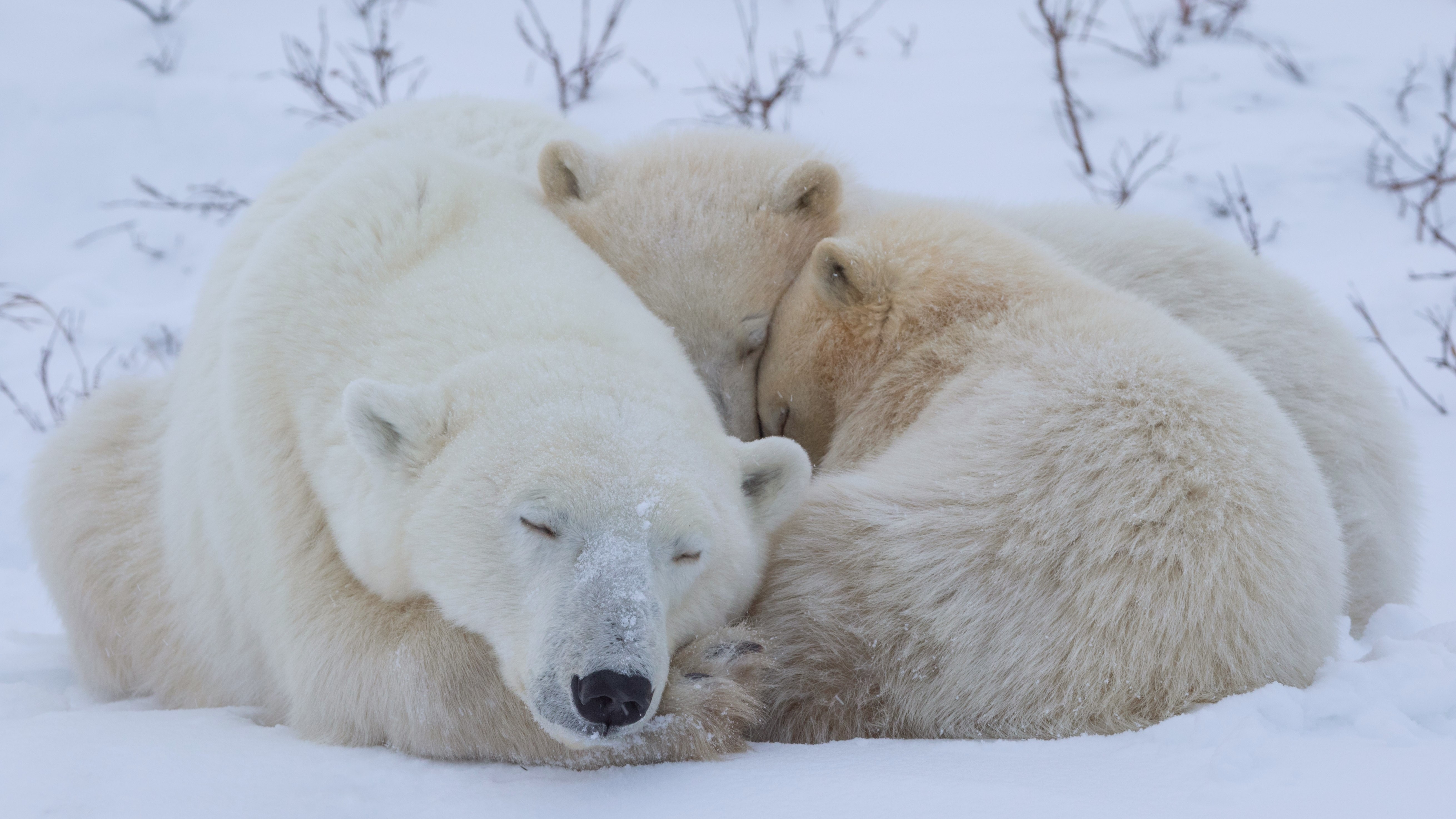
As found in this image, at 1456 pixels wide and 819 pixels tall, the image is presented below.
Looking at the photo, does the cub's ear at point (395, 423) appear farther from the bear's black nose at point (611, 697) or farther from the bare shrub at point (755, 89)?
the bare shrub at point (755, 89)

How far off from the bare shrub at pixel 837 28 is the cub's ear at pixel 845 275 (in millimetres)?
5109

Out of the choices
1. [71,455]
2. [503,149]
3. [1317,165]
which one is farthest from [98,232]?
[1317,165]

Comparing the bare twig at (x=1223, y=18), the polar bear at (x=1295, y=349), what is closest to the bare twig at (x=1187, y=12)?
the bare twig at (x=1223, y=18)

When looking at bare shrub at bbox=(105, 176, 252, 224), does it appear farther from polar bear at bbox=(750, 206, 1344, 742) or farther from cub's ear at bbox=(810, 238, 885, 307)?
polar bear at bbox=(750, 206, 1344, 742)

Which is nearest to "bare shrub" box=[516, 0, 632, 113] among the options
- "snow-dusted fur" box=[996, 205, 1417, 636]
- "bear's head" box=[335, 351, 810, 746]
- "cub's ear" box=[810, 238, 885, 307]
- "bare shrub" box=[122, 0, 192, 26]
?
"bare shrub" box=[122, 0, 192, 26]

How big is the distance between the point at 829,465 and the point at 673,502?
1258mm

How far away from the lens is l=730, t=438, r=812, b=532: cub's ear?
2.51m

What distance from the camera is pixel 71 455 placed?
358 centimetres

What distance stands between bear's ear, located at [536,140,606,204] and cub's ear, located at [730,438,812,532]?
1403mm

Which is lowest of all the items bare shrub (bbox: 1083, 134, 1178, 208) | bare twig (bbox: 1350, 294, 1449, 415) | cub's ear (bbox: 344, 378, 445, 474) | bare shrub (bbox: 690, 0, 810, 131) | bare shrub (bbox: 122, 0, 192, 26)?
bare twig (bbox: 1350, 294, 1449, 415)

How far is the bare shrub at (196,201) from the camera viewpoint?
6.41m

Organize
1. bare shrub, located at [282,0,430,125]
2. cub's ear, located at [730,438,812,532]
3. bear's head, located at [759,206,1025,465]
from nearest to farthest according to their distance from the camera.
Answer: cub's ear, located at [730,438,812,532], bear's head, located at [759,206,1025,465], bare shrub, located at [282,0,430,125]

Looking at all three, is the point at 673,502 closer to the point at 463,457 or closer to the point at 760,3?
the point at 463,457

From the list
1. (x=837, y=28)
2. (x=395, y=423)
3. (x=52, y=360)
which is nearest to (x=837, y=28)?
(x=837, y=28)
